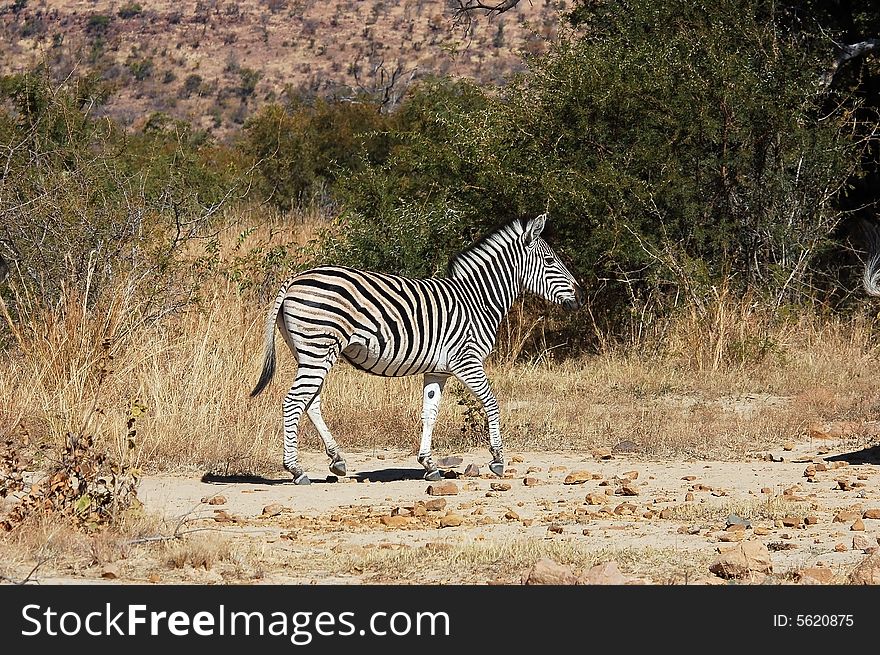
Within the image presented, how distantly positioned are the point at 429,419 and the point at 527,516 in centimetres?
203

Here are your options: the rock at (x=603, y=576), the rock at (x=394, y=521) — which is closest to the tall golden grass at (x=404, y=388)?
the rock at (x=394, y=521)

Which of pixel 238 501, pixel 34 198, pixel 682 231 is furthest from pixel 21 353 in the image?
pixel 682 231

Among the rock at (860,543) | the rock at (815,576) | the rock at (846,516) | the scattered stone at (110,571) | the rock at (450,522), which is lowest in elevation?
the rock at (450,522)

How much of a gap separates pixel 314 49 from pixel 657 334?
152 feet

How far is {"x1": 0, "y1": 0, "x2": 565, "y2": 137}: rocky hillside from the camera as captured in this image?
2092 inches

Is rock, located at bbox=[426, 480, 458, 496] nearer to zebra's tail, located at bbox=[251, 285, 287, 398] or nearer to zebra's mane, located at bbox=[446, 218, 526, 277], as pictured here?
zebra's tail, located at bbox=[251, 285, 287, 398]

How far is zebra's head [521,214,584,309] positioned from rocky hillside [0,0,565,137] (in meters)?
39.6

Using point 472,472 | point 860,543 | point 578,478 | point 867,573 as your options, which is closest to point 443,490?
point 472,472

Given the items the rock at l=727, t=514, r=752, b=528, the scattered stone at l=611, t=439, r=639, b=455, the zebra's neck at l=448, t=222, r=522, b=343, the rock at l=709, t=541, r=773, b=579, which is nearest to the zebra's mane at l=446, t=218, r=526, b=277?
the zebra's neck at l=448, t=222, r=522, b=343

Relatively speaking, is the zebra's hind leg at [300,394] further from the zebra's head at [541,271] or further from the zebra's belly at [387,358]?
the zebra's head at [541,271]

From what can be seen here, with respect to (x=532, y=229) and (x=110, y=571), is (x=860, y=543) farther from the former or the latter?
(x=532, y=229)

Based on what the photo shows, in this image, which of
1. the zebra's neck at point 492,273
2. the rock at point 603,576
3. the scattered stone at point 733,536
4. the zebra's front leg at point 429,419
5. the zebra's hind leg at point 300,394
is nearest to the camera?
the rock at point 603,576

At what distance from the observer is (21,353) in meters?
11.7

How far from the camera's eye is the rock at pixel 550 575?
5965 mm
